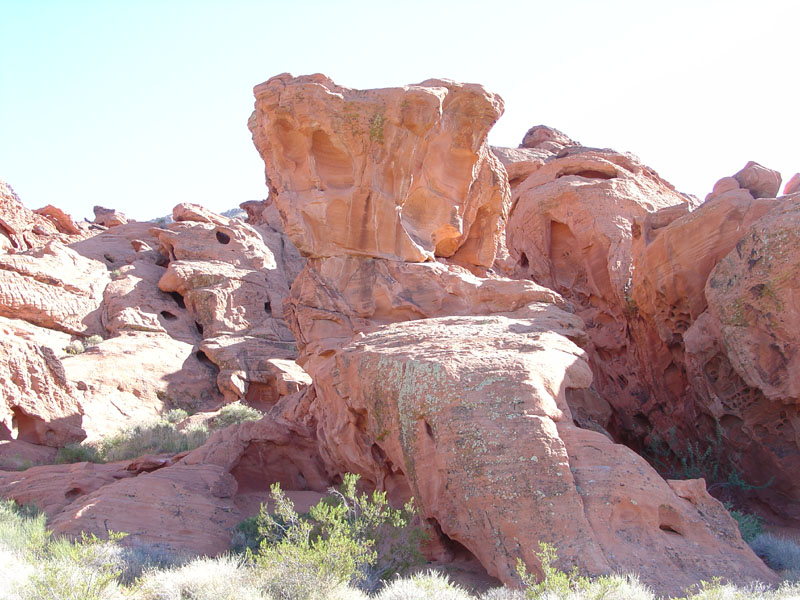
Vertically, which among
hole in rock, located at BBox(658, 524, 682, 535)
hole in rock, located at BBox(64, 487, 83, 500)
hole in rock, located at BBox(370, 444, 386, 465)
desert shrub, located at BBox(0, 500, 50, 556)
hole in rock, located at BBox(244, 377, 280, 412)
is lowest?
hole in rock, located at BBox(244, 377, 280, 412)

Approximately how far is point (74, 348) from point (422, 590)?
16778mm

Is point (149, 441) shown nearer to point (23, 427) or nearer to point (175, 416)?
point (23, 427)

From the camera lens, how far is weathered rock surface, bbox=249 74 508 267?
1244cm

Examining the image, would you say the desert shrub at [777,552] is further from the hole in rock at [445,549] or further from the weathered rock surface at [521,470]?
the hole in rock at [445,549]

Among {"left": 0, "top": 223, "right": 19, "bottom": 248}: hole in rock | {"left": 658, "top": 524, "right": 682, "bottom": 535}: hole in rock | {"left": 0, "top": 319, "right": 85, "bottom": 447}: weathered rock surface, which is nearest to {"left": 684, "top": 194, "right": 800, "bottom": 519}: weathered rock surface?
{"left": 658, "top": 524, "right": 682, "bottom": 535}: hole in rock

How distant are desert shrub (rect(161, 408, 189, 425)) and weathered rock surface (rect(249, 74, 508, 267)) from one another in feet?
22.3

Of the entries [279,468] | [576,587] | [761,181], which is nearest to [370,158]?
[279,468]

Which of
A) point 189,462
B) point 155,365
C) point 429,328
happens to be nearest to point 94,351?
point 155,365

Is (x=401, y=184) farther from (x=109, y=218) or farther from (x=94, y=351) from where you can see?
(x=109, y=218)

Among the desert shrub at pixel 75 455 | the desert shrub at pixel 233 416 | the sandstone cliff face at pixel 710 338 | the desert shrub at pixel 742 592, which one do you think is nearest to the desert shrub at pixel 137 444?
the desert shrub at pixel 75 455

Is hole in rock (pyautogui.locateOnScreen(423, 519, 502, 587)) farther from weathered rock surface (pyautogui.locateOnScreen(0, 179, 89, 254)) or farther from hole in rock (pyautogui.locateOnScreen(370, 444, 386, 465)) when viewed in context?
weathered rock surface (pyautogui.locateOnScreen(0, 179, 89, 254))

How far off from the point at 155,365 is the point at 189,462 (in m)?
8.72

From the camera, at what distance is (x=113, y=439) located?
1445 cm

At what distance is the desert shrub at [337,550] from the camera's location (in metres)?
5.88
